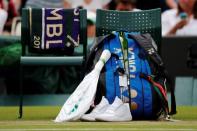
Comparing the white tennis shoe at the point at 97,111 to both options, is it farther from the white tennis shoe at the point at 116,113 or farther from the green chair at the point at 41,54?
the green chair at the point at 41,54

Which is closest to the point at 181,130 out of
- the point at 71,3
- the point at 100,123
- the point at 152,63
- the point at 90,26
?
the point at 100,123

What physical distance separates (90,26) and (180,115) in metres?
4.50

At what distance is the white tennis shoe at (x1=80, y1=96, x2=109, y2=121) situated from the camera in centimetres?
921

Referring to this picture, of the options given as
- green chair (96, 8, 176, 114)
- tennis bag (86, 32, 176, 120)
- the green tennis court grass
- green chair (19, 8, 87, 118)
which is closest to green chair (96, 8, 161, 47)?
green chair (96, 8, 176, 114)

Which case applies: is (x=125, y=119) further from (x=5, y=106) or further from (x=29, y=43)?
(x=5, y=106)

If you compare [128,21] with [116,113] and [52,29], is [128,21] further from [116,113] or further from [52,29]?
[116,113]

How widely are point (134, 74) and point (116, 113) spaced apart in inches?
22.4

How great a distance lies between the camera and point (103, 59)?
31.5 ft

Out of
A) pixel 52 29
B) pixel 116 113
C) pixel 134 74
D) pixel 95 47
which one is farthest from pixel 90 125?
pixel 52 29

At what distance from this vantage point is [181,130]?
7.93 m

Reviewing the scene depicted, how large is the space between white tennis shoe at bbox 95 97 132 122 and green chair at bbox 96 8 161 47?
4.56 feet

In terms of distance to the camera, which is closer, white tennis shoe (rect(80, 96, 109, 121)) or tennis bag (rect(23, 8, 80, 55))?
white tennis shoe (rect(80, 96, 109, 121))

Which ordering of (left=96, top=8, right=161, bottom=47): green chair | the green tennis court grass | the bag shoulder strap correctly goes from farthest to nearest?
(left=96, top=8, right=161, bottom=47): green chair, the bag shoulder strap, the green tennis court grass

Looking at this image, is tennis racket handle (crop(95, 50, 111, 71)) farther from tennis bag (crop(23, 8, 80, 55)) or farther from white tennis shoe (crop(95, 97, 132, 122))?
tennis bag (crop(23, 8, 80, 55))
